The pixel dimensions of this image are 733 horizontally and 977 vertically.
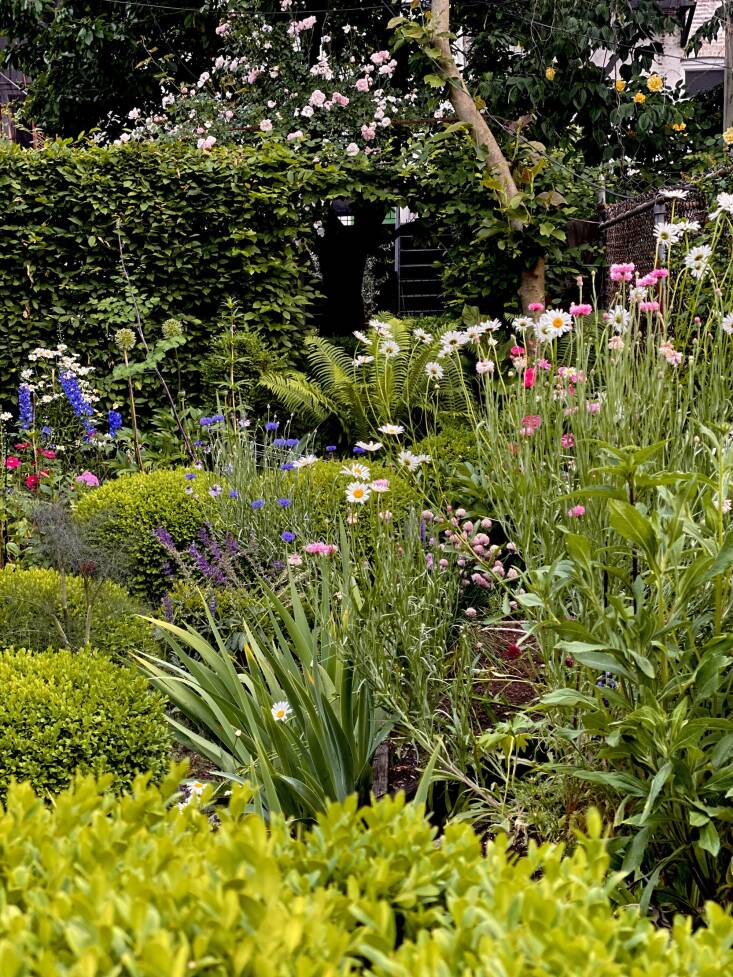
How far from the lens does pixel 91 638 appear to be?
3408mm

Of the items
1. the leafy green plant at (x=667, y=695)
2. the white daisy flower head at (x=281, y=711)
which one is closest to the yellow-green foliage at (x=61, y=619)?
the white daisy flower head at (x=281, y=711)

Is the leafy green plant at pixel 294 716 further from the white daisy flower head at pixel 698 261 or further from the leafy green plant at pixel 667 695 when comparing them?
the white daisy flower head at pixel 698 261

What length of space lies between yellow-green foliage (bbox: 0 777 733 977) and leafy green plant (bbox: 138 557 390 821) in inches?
46.7

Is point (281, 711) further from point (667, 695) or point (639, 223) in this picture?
point (639, 223)

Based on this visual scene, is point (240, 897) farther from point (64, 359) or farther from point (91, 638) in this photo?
point (64, 359)

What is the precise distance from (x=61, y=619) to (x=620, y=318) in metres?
2.09

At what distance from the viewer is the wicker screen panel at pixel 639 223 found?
6.67 m

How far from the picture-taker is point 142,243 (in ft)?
24.0

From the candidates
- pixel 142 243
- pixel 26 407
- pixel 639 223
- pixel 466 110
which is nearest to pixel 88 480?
pixel 26 407

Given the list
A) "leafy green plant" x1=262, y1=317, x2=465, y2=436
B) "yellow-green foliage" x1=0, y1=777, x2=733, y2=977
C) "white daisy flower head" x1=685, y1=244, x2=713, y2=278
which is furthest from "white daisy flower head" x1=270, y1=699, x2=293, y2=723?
"leafy green plant" x1=262, y1=317, x2=465, y2=436

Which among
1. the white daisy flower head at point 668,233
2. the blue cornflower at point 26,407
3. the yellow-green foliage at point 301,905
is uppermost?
the white daisy flower head at point 668,233

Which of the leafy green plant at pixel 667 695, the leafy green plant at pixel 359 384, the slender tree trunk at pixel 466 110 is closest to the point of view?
the leafy green plant at pixel 667 695

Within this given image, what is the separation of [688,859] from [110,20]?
1079cm

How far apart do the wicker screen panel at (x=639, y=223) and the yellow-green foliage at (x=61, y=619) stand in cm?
451
